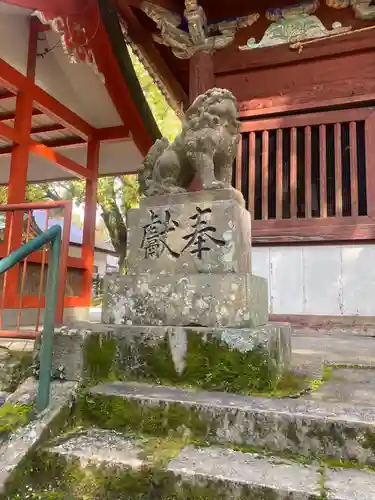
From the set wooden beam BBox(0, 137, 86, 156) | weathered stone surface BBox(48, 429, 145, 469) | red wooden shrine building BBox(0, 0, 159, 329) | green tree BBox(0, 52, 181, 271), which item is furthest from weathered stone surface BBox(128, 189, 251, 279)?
green tree BBox(0, 52, 181, 271)

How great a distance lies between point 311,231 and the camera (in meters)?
5.25

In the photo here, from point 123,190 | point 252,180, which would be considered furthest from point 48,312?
point 123,190

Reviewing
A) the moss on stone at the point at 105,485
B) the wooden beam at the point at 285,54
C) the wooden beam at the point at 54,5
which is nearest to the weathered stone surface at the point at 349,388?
the moss on stone at the point at 105,485

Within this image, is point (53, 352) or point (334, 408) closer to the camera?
point (334, 408)

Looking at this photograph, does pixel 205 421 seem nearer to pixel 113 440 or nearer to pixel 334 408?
pixel 113 440

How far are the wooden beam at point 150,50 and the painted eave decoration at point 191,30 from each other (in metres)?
0.30

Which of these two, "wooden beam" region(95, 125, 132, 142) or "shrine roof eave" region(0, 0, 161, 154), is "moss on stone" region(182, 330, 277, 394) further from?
"wooden beam" region(95, 125, 132, 142)

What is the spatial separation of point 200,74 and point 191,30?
0.62 m

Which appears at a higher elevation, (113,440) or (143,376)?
(143,376)

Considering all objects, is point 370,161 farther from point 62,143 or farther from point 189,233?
point 62,143

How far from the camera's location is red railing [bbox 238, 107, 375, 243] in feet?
17.2

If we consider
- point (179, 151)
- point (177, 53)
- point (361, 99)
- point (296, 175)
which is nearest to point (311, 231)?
point (296, 175)

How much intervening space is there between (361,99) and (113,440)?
17.8 ft

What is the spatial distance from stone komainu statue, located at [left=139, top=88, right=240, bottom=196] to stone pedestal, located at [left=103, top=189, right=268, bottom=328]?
6.1 inches
